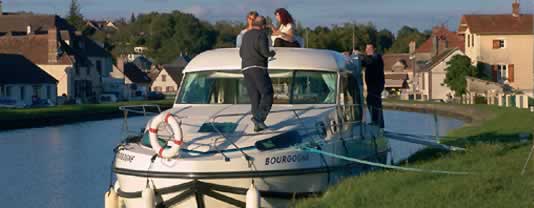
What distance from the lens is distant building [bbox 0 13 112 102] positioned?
336 feet

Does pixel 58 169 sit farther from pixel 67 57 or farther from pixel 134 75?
pixel 134 75

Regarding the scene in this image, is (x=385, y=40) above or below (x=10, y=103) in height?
above

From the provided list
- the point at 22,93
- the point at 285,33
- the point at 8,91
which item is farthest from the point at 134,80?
the point at 285,33

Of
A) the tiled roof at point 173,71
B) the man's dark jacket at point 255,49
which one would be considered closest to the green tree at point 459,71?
the tiled roof at point 173,71

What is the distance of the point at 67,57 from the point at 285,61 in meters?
85.9

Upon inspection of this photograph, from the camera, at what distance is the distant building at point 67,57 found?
102375 millimetres

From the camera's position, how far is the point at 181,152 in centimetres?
1522

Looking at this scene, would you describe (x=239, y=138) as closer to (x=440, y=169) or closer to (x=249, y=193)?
(x=249, y=193)

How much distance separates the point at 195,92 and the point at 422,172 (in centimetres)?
423

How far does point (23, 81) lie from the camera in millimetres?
90812

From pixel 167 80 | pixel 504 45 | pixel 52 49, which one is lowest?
pixel 167 80

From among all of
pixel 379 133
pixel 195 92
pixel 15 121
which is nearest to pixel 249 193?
pixel 195 92

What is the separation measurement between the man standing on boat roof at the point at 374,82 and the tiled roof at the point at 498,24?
202 ft

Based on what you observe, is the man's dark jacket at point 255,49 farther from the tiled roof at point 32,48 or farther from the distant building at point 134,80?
the distant building at point 134,80
